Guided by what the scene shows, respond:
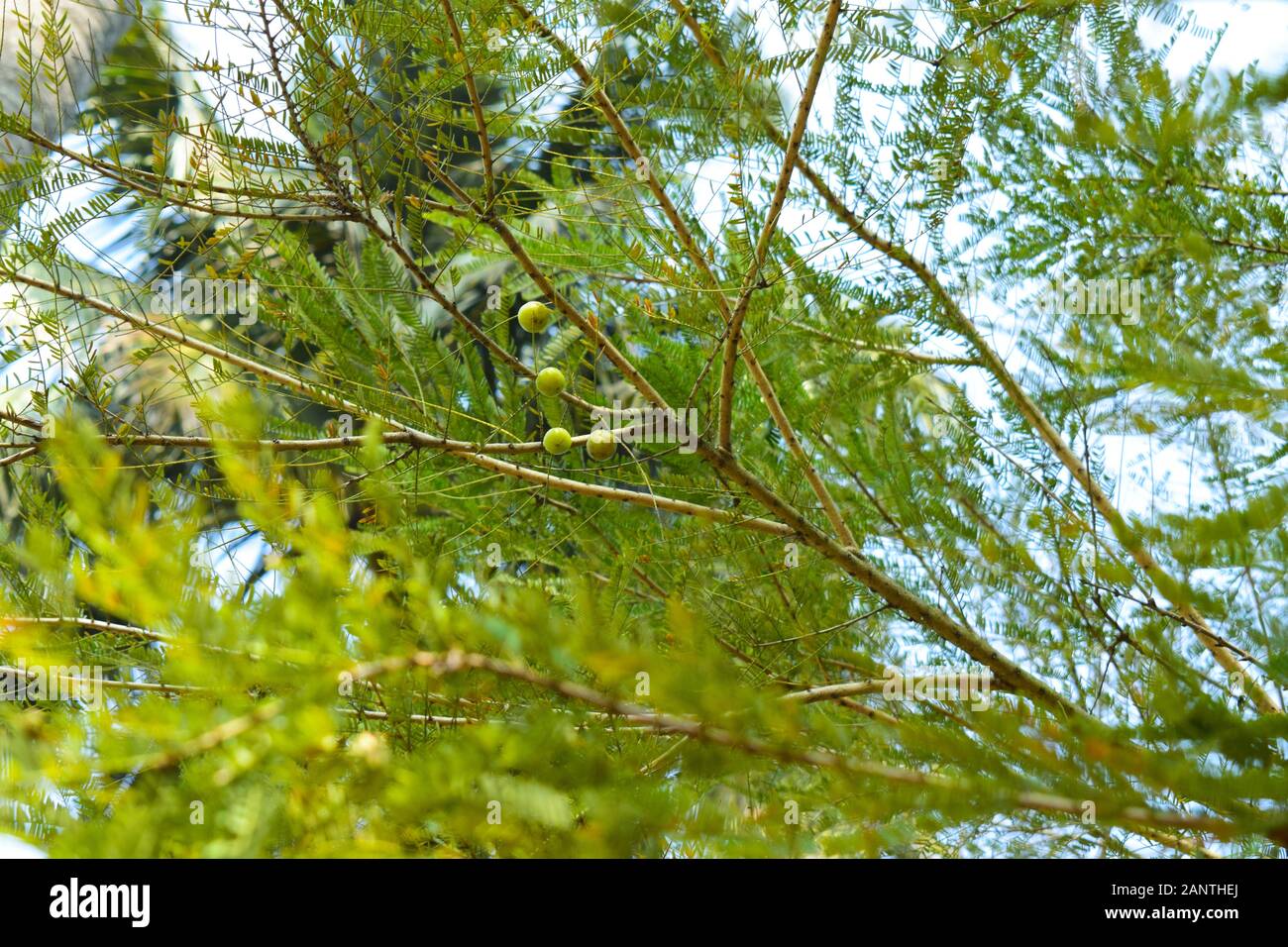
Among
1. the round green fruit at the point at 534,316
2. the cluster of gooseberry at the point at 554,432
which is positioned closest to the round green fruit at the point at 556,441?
the cluster of gooseberry at the point at 554,432

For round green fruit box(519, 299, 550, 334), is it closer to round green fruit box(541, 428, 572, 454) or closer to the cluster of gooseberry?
the cluster of gooseberry

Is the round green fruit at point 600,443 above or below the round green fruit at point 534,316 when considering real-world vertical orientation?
below

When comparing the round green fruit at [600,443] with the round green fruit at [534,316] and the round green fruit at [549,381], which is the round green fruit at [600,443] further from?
the round green fruit at [534,316]

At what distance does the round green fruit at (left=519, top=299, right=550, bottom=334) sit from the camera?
1.44m

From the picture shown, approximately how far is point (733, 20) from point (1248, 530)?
1.31 meters

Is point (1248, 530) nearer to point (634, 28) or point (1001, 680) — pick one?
point (1001, 680)

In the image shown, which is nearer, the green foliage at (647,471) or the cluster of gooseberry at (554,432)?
the green foliage at (647,471)

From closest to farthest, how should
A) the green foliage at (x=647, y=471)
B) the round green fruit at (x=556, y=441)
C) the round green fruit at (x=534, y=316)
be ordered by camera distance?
the green foliage at (x=647, y=471), the round green fruit at (x=556, y=441), the round green fruit at (x=534, y=316)

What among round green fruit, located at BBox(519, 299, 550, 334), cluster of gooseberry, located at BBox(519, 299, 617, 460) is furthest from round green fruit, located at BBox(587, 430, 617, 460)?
round green fruit, located at BBox(519, 299, 550, 334)

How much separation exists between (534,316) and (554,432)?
0.23 metres

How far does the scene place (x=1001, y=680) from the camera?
60.2 inches

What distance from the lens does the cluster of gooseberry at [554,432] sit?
133cm

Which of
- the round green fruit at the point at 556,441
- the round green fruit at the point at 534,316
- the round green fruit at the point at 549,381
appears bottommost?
the round green fruit at the point at 556,441
